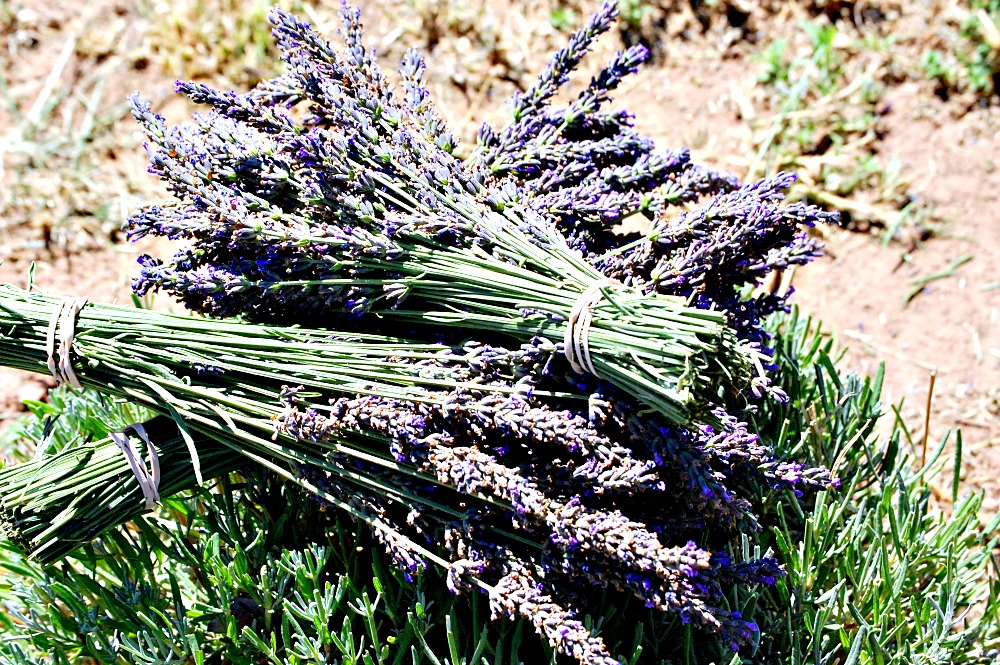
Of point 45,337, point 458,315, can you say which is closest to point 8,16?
point 45,337

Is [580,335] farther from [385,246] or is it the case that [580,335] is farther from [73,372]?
[73,372]

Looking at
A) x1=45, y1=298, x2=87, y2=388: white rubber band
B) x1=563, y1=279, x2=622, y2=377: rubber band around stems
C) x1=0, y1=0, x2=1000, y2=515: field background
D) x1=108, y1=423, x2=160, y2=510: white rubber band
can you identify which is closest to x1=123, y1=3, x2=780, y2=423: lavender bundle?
x1=563, y1=279, x2=622, y2=377: rubber band around stems

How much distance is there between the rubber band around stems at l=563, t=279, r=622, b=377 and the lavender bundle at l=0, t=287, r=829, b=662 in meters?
0.07

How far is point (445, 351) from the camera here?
5.47ft

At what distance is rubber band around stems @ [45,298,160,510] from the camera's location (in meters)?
1.72

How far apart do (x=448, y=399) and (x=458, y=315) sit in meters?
0.18

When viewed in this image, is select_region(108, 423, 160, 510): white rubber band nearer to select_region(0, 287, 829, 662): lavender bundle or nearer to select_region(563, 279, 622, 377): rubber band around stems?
select_region(0, 287, 829, 662): lavender bundle

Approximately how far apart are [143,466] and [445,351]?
645mm

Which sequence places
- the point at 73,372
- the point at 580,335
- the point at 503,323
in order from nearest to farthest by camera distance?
1. the point at 580,335
2. the point at 503,323
3. the point at 73,372

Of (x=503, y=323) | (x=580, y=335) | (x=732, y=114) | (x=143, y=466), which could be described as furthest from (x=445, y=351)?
(x=732, y=114)

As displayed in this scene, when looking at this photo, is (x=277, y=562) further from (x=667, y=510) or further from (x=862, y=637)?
(x=862, y=637)

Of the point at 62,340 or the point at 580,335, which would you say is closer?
the point at 580,335

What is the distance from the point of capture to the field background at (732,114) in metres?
3.02

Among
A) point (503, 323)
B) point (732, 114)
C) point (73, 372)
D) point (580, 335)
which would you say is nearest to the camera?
point (580, 335)
